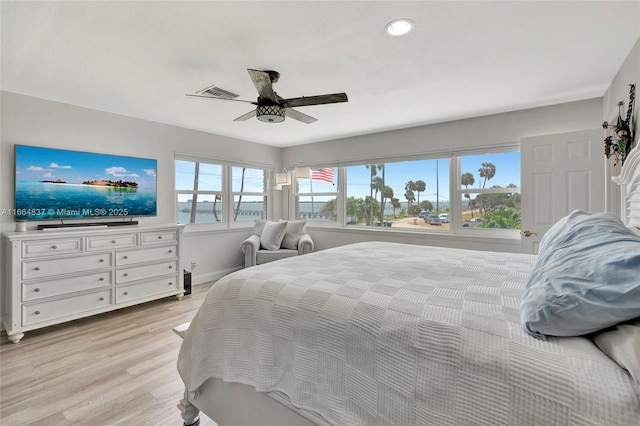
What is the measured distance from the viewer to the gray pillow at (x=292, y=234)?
4.77 metres

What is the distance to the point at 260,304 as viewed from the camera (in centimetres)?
140

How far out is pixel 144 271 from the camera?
3.54m

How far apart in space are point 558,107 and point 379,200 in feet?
8.24

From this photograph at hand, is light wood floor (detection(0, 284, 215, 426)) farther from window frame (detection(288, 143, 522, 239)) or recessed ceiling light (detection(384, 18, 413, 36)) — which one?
window frame (detection(288, 143, 522, 239))

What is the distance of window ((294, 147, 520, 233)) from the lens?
3.79 meters

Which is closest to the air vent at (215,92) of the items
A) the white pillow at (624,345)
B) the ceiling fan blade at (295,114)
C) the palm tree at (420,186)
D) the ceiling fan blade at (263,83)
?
the ceiling fan blade at (263,83)

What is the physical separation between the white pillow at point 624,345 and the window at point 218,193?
4.62 metres

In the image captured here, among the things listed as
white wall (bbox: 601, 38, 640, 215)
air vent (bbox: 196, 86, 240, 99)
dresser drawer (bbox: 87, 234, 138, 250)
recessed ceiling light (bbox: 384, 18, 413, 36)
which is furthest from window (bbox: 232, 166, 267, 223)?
white wall (bbox: 601, 38, 640, 215)

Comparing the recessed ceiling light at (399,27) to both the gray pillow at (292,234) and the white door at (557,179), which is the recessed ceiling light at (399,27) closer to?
the white door at (557,179)

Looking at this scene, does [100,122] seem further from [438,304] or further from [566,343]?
[566,343]

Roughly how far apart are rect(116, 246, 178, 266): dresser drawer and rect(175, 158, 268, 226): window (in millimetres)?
778

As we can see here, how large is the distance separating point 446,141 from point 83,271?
4.59 m

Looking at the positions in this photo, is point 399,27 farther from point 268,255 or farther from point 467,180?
point 268,255

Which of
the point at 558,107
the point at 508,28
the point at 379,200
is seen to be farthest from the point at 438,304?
the point at 379,200
